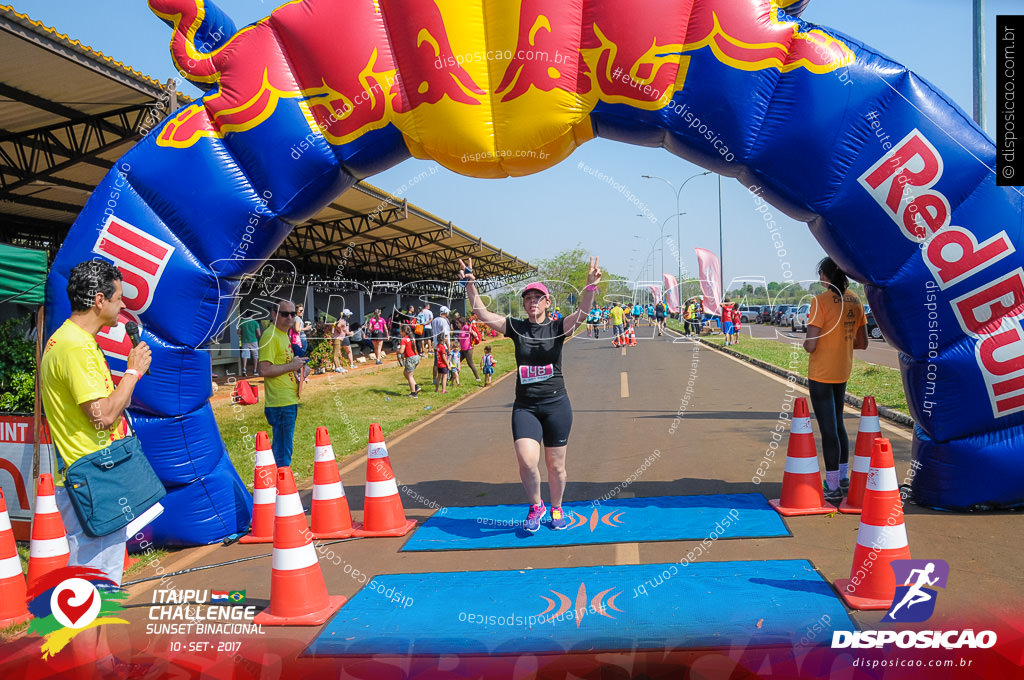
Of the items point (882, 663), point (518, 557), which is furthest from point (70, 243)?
point (882, 663)

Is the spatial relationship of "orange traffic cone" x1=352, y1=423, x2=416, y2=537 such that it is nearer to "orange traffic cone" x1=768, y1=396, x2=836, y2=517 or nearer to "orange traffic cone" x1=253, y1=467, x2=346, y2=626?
"orange traffic cone" x1=253, y1=467, x2=346, y2=626

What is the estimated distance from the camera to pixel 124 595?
348 cm

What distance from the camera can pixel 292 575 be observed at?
4.05m

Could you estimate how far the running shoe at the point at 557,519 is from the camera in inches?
213

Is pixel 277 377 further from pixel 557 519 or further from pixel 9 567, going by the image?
pixel 557 519

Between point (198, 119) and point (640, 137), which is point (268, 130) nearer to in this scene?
point (198, 119)

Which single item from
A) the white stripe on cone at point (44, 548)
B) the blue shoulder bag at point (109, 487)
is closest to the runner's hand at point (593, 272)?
the blue shoulder bag at point (109, 487)

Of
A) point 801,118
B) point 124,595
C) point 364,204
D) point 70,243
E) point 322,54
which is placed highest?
point 364,204

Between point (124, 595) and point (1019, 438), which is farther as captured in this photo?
point (1019, 438)

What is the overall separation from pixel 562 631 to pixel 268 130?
4.27 m

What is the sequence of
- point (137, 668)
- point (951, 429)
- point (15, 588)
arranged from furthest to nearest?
point (951, 429) < point (15, 588) < point (137, 668)

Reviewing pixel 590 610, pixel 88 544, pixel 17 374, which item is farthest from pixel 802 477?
pixel 17 374

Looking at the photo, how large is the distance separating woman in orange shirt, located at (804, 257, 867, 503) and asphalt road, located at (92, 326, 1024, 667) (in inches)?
21.9

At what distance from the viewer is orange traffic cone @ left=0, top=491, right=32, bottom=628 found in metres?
4.17
